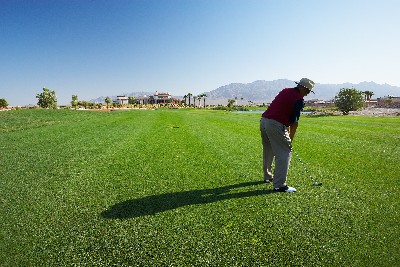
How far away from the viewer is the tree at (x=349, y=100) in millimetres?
70500

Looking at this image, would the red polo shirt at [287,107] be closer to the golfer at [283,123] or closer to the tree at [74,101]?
the golfer at [283,123]

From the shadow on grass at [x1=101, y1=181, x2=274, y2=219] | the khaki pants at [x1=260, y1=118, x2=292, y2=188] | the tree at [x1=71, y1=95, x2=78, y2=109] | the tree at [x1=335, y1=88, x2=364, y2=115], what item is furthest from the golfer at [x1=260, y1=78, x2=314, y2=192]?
the tree at [x1=71, y1=95, x2=78, y2=109]

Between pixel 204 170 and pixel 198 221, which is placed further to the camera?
pixel 204 170

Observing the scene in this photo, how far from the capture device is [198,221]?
17.3 feet

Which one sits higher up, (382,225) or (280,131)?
(280,131)

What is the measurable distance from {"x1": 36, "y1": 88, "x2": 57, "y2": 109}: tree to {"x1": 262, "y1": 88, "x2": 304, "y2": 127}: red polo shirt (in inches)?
4413

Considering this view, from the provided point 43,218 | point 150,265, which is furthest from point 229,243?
point 43,218

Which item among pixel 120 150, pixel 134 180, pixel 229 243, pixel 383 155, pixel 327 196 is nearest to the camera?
pixel 229 243

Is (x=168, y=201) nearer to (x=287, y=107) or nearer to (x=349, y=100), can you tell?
(x=287, y=107)

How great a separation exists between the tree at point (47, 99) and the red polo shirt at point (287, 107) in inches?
4413

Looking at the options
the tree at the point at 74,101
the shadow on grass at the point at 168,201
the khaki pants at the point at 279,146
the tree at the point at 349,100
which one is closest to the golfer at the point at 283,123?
the khaki pants at the point at 279,146

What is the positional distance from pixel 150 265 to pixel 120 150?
31.1 ft

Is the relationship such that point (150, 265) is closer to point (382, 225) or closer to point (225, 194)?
point (225, 194)

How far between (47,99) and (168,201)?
11483 centimetres
